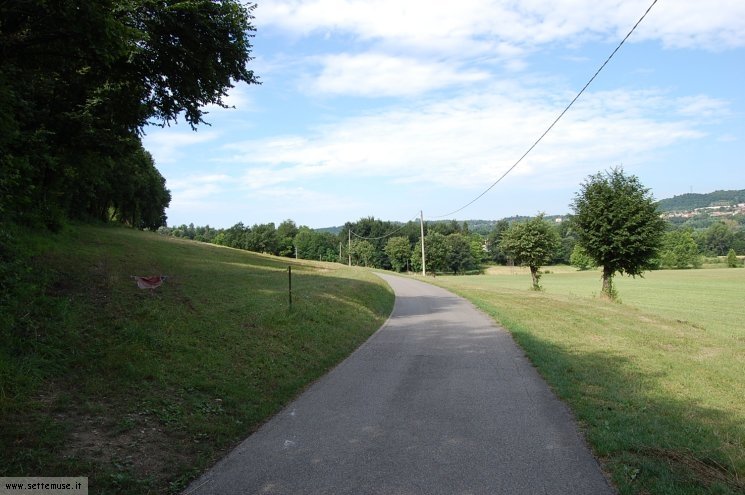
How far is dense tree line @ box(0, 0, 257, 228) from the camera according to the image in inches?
287

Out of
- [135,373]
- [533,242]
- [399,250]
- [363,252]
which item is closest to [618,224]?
[533,242]

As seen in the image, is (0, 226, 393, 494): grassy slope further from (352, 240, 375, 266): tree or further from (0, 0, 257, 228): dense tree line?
(352, 240, 375, 266): tree

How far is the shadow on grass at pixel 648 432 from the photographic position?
425 cm

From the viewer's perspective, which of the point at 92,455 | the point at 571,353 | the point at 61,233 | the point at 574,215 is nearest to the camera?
the point at 92,455

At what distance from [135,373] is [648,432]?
6379mm

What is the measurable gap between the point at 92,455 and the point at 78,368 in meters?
2.43

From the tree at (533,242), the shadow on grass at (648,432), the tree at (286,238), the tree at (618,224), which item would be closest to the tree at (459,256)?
the tree at (286,238)

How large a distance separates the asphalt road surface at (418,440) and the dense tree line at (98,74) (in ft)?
16.0

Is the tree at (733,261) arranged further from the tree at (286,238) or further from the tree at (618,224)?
the tree at (286,238)

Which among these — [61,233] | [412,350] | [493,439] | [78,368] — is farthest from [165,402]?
[61,233]

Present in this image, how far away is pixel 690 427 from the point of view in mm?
5773

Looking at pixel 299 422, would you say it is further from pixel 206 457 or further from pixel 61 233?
pixel 61 233

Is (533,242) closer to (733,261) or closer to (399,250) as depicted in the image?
(399,250)

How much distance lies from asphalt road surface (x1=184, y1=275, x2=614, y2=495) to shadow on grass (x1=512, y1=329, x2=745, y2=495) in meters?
0.26
